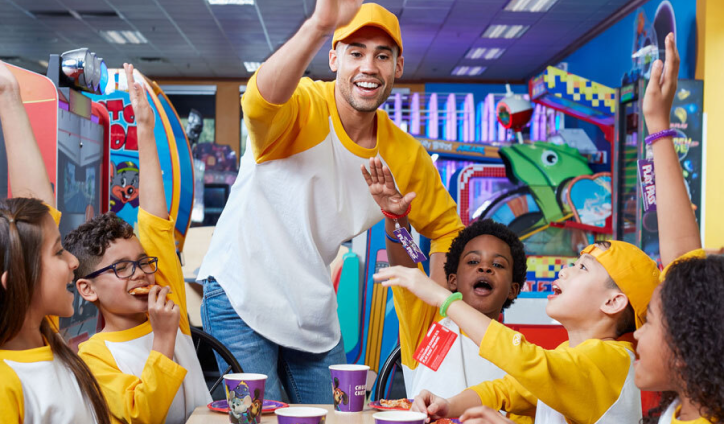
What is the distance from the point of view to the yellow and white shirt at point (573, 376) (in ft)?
4.35

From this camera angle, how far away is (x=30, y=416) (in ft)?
3.90

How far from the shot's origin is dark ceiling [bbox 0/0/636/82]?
29.1 feet

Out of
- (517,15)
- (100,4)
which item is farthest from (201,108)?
(517,15)

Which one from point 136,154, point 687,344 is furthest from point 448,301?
point 136,154

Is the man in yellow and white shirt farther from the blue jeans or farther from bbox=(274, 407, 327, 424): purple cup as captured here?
bbox=(274, 407, 327, 424): purple cup

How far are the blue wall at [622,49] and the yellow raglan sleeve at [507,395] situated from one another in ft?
20.6

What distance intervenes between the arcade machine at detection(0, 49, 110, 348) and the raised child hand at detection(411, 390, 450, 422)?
165 centimetres

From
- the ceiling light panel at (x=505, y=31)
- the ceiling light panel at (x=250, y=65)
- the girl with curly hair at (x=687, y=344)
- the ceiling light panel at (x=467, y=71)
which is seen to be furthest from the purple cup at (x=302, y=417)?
the ceiling light panel at (x=467, y=71)

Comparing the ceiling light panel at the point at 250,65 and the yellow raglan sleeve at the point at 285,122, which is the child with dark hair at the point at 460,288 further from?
the ceiling light panel at the point at 250,65

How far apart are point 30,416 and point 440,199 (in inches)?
51.8

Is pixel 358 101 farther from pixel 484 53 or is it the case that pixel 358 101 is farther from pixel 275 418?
pixel 484 53

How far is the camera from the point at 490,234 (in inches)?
84.8

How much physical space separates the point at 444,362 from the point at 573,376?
0.53 m

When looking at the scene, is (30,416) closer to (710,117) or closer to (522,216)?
(522,216)
